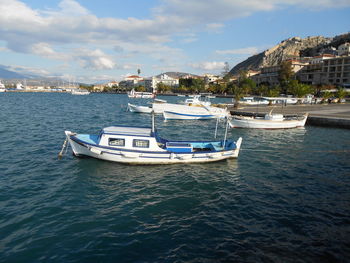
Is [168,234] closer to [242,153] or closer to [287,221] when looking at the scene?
[287,221]

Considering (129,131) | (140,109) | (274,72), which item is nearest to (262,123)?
(129,131)

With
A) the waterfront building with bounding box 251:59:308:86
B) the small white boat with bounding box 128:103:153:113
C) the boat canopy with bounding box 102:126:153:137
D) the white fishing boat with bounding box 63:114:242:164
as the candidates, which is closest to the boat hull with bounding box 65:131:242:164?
the white fishing boat with bounding box 63:114:242:164

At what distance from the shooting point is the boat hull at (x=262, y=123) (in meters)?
45.7

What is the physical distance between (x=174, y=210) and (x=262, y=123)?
34.7m

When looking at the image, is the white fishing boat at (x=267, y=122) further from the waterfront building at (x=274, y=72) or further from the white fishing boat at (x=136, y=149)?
the waterfront building at (x=274, y=72)

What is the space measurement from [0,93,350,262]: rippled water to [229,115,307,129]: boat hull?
1836cm

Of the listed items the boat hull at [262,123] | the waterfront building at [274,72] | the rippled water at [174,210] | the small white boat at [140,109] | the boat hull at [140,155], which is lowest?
the rippled water at [174,210]

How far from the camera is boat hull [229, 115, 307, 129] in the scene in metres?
45.7

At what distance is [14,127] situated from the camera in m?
43.2

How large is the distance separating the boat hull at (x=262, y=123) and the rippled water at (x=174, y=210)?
18.4 metres

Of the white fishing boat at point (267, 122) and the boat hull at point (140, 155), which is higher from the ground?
the white fishing boat at point (267, 122)

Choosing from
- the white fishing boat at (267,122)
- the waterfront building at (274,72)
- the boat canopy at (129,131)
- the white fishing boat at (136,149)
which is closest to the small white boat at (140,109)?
the white fishing boat at (267,122)

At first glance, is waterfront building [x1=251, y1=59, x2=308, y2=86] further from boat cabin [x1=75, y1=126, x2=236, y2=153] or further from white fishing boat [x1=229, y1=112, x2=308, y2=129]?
boat cabin [x1=75, y1=126, x2=236, y2=153]

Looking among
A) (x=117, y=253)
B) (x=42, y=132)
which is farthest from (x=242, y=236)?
(x=42, y=132)
